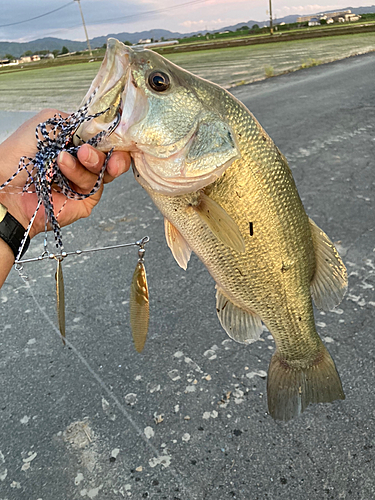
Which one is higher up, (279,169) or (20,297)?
(279,169)

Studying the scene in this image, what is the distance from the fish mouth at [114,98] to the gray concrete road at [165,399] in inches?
55.4

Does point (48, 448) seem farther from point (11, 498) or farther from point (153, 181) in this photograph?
point (153, 181)

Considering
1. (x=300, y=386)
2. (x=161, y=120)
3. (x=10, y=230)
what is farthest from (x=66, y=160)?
(x=300, y=386)

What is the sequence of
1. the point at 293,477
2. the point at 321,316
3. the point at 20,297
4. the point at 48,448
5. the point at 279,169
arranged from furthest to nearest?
the point at 20,297
the point at 321,316
the point at 48,448
the point at 293,477
the point at 279,169

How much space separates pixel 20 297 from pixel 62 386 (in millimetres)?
1046

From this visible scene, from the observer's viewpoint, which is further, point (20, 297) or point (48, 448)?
point (20, 297)

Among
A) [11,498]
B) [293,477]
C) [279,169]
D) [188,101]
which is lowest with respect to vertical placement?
[293,477]

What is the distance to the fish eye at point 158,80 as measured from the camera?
1109 mm

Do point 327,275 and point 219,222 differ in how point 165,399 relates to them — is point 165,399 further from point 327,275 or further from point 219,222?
point 219,222

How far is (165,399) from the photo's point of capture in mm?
2029

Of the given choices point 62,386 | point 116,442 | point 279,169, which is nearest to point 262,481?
point 116,442

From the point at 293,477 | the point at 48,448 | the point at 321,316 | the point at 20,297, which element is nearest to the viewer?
the point at 293,477

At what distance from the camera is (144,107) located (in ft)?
3.62

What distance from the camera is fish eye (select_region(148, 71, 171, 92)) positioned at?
111 centimetres
